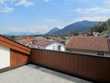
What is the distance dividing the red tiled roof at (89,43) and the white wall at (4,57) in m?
→ 25.4

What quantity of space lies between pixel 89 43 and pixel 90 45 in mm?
988

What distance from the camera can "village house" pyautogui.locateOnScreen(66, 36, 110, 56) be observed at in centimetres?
3200

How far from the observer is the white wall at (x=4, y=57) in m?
7.53

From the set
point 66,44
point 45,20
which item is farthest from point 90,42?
point 45,20

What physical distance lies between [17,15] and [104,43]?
15.9 m

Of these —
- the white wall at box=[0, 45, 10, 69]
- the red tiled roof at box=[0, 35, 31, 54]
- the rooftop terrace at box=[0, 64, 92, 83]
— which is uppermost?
the red tiled roof at box=[0, 35, 31, 54]

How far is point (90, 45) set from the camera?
3403 cm

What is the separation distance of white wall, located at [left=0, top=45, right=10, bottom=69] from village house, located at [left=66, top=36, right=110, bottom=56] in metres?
24.3

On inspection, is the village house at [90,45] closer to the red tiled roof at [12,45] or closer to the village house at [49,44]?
the village house at [49,44]

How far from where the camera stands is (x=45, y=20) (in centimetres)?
2991

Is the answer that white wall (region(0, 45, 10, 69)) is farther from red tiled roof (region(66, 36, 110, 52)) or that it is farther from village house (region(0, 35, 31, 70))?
red tiled roof (region(66, 36, 110, 52))

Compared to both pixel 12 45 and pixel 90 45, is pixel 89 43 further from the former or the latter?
pixel 12 45

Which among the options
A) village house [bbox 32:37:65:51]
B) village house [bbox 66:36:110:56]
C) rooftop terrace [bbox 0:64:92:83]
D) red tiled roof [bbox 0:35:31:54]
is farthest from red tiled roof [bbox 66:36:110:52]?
rooftop terrace [bbox 0:64:92:83]

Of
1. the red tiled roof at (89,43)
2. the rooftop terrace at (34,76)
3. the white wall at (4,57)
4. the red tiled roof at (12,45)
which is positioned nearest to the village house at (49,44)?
the red tiled roof at (89,43)
